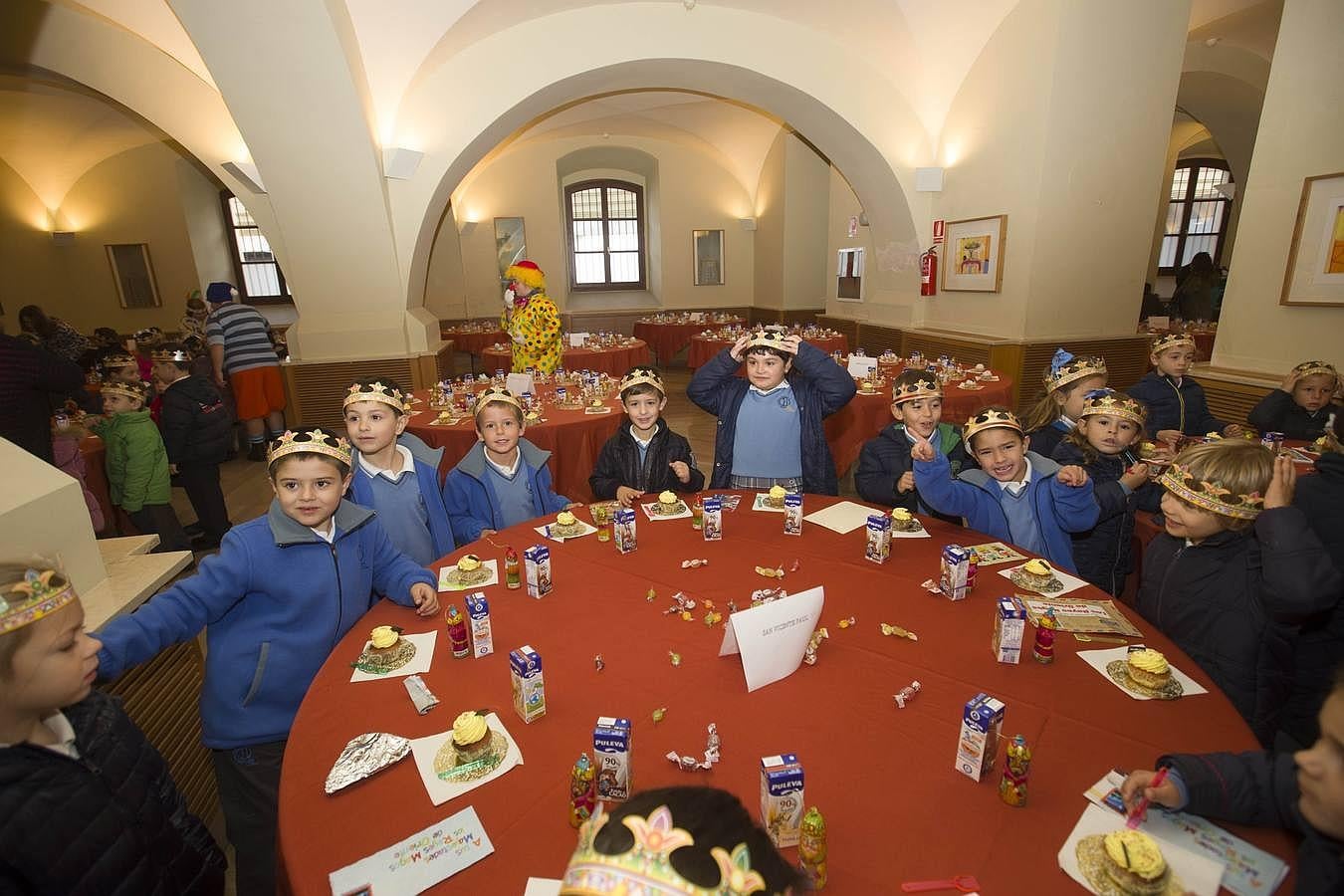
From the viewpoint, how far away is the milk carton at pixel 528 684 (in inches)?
56.6

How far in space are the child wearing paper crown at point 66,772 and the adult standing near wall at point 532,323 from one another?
5.42 meters

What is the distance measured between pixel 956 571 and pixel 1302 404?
389cm

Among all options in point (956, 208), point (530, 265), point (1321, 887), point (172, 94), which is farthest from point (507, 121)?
point (1321, 887)

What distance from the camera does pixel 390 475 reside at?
2729 mm

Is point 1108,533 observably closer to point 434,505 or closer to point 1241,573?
point 1241,573

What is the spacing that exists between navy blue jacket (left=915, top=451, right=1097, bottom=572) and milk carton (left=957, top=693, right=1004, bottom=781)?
142 centimetres

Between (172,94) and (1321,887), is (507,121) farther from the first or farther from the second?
(1321,887)

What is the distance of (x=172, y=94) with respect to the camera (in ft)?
23.6

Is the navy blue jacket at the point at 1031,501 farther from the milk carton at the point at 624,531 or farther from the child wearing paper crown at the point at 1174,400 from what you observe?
the child wearing paper crown at the point at 1174,400

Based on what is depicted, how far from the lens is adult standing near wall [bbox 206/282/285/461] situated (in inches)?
270

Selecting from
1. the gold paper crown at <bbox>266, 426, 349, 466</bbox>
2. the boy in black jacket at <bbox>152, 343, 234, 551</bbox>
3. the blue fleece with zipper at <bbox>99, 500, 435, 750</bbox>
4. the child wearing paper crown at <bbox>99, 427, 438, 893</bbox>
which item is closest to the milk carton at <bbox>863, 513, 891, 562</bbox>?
the child wearing paper crown at <bbox>99, 427, 438, 893</bbox>

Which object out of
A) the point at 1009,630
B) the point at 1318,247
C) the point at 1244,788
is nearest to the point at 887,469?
the point at 1009,630

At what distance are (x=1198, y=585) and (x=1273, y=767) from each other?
1.02 m

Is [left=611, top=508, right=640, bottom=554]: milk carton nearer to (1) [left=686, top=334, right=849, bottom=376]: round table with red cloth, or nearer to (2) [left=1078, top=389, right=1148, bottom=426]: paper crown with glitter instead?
(2) [left=1078, top=389, right=1148, bottom=426]: paper crown with glitter
